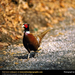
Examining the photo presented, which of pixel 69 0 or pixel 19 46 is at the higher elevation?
pixel 69 0

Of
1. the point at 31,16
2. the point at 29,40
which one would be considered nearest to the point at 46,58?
the point at 29,40

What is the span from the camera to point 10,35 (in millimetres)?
2961

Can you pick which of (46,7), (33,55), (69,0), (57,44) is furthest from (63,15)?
(33,55)

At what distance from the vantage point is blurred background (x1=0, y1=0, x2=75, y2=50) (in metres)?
2.91

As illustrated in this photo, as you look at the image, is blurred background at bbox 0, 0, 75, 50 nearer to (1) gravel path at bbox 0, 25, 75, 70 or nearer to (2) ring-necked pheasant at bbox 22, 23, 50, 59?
(1) gravel path at bbox 0, 25, 75, 70

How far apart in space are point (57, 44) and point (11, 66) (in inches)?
42.2

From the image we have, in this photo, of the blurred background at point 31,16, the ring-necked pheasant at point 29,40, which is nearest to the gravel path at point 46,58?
the ring-necked pheasant at point 29,40

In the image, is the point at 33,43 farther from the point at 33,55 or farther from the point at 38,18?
the point at 38,18

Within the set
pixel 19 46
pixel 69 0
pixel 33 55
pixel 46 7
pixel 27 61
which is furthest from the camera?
pixel 69 0

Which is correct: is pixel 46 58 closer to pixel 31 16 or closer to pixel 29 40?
pixel 29 40

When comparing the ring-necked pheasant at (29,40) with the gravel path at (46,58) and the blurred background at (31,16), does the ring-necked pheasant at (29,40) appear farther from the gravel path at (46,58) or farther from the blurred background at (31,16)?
the blurred background at (31,16)

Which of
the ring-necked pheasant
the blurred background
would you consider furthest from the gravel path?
the blurred background

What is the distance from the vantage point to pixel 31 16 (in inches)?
165

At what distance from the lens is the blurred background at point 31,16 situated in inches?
114
